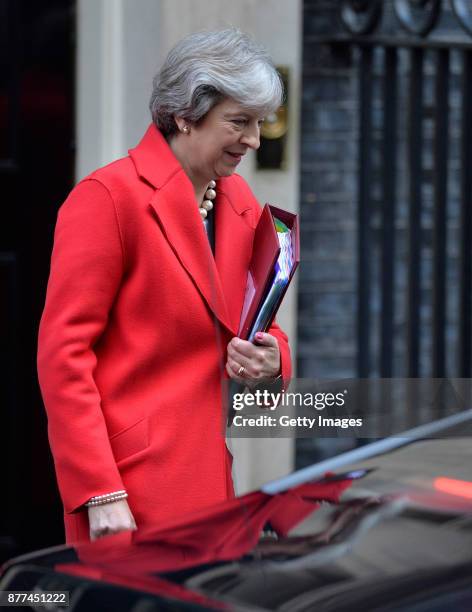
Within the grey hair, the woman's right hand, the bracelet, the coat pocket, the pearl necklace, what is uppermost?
the grey hair

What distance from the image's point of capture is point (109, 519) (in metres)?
2.66

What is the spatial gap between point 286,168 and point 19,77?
0.98 meters

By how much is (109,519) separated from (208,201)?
2.29 ft

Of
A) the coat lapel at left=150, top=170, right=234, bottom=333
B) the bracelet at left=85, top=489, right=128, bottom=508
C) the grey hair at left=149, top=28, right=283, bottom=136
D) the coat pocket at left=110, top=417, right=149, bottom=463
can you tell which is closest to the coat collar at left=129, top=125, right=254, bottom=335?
the coat lapel at left=150, top=170, right=234, bottom=333

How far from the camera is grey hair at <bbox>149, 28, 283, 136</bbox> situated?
2.71 metres

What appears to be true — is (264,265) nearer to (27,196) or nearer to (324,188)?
(27,196)

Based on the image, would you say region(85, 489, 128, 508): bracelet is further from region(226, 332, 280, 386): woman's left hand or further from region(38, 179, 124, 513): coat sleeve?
region(226, 332, 280, 386): woman's left hand

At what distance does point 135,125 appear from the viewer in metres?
4.67

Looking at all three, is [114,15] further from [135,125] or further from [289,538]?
[289,538]

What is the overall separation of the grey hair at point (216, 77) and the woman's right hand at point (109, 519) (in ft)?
2.54

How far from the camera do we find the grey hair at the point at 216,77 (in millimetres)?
2713

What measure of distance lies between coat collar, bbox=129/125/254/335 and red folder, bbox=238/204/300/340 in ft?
0.14

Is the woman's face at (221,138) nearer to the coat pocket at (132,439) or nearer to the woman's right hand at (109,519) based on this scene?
the coat pocket at (132,439)

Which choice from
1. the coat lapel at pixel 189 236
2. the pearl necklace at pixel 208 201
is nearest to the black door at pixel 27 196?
the pearl necklace at pixel 208 201
